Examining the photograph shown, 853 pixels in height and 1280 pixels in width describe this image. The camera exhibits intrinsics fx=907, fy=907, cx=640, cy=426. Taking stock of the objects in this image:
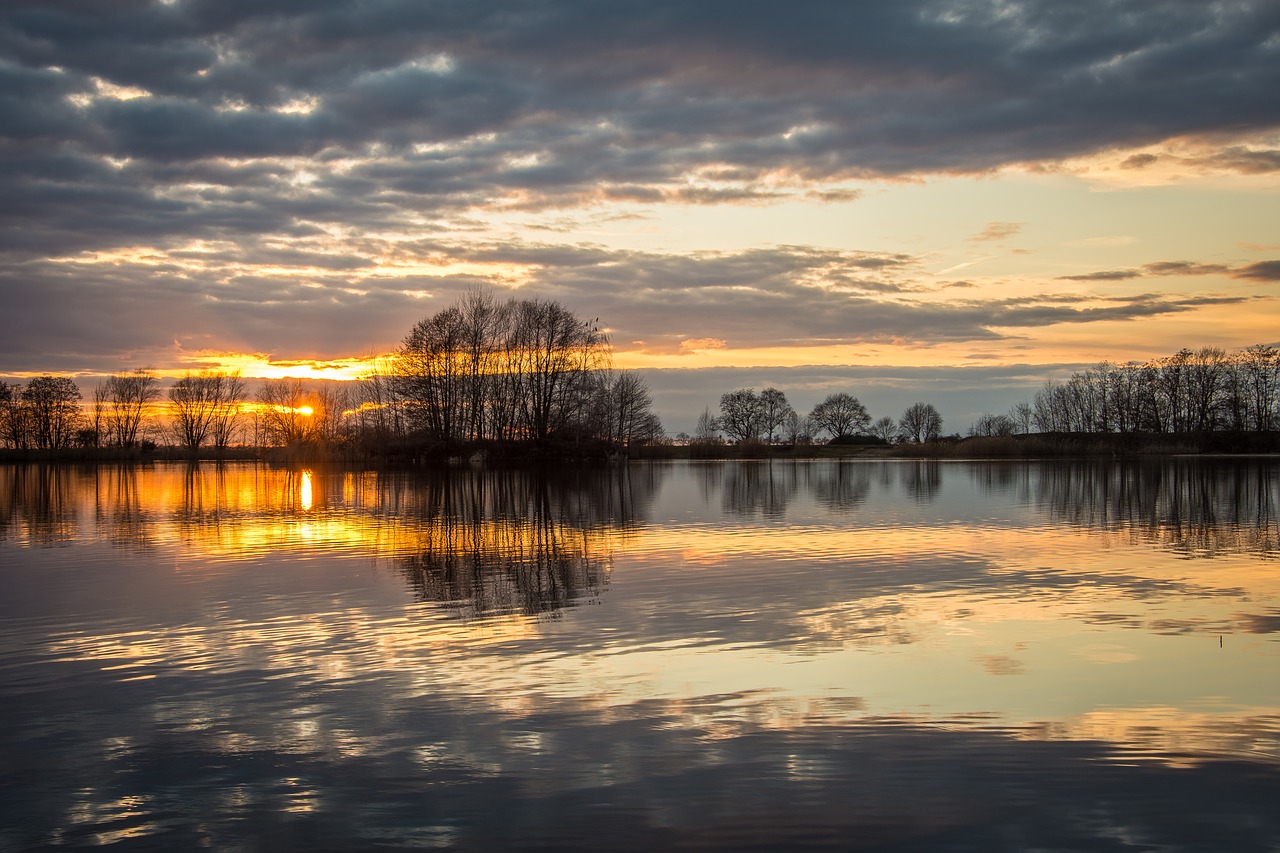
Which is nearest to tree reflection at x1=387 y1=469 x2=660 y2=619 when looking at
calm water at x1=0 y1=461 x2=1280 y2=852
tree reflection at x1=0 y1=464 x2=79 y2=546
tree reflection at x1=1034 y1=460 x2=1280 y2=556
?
calm water at x1=0 y1=461 x2=1280 y2=852

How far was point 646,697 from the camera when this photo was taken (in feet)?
24.4

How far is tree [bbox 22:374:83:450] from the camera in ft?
330

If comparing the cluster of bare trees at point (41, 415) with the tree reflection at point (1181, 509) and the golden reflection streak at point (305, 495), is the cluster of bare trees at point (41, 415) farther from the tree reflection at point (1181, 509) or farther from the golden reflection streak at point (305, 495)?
the tree reflection at point (1181, 509)

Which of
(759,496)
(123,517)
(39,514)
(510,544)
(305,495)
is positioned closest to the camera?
(510,544)

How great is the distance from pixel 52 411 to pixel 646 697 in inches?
4527

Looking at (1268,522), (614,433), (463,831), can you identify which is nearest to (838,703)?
(463,831)

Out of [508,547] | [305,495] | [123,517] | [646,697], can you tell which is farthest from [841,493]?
[646,697]

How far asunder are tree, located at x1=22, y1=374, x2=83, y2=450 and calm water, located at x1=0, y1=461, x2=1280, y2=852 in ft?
329

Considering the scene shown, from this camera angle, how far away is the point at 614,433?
8031cm

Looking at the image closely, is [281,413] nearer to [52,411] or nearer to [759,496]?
[52,411]

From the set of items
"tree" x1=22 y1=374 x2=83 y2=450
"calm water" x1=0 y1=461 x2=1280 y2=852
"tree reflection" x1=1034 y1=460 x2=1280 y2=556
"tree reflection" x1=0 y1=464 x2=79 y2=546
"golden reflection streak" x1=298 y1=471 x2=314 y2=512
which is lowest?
"tree reflection" x1=1034 y1=460 x2=1280 y2=556

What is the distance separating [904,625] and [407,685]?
5.45m

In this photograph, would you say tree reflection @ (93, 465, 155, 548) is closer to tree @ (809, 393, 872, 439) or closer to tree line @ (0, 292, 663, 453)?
tree line @ (0, 292, 663, 453)

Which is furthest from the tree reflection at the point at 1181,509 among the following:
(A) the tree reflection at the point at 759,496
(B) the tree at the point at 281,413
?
(B) the tree at the point at 281,413
